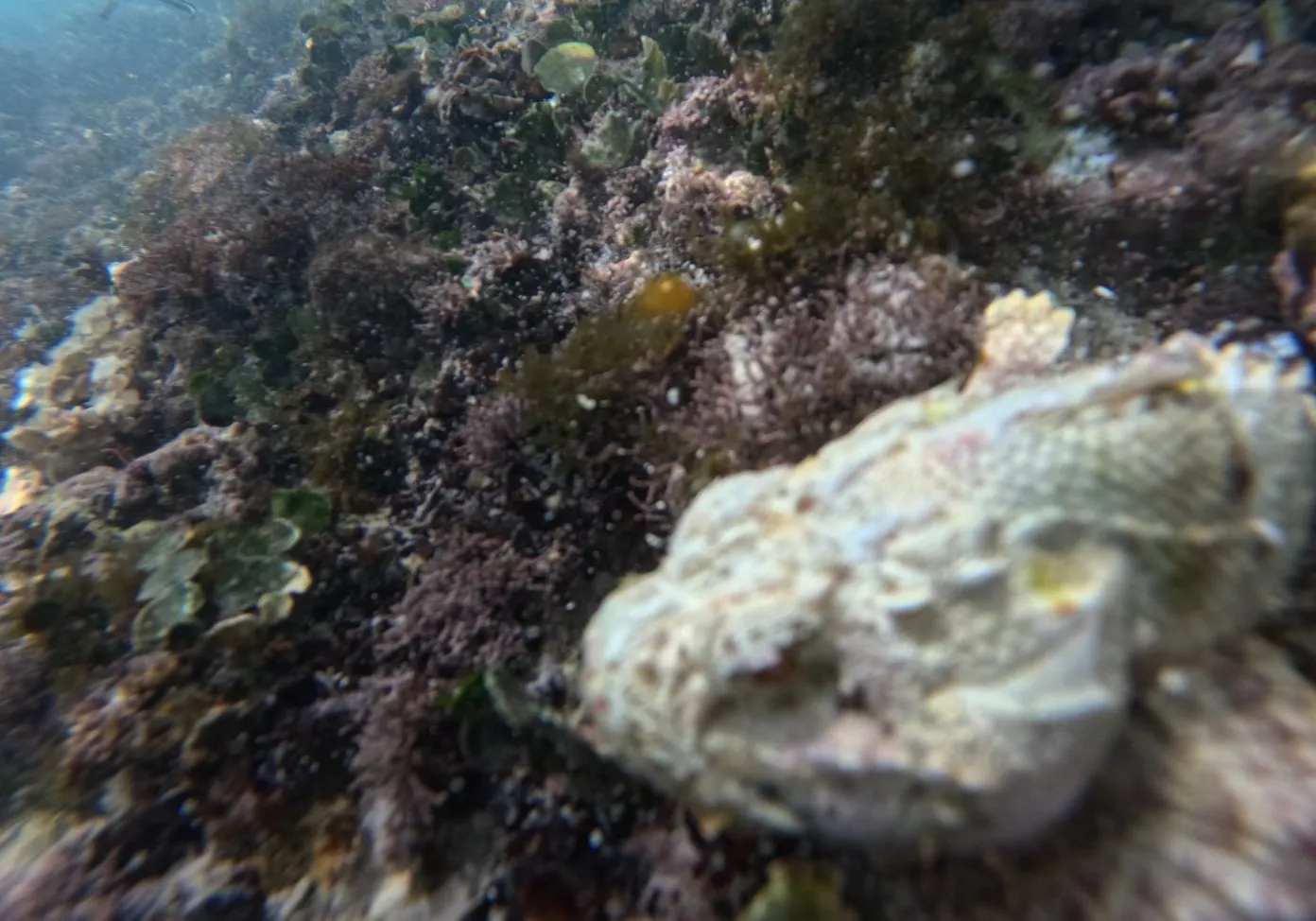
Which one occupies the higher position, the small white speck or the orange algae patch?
the orange algae patch

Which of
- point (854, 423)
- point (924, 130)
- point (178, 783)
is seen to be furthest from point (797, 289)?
point (178, 783)

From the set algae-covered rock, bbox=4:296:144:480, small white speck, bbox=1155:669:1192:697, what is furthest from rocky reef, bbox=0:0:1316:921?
algae-covered rock, bbox=4:296:144:480

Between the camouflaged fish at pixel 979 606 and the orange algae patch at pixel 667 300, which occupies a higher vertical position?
the orange algae patch at pixel 667 300

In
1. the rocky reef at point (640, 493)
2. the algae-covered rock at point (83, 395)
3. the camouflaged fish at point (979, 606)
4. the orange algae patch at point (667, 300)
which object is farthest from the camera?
the algae-covered rock at point (83, 395)

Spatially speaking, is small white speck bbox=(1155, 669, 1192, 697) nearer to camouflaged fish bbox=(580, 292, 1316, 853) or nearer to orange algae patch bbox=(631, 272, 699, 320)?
camouflaged fish bbox=(580, 292, 1316, 853)

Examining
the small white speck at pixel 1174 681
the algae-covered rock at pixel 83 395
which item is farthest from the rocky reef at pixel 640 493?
the algae-covered rock at pixel 83 395

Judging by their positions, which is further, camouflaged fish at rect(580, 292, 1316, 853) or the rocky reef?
the rocky reef

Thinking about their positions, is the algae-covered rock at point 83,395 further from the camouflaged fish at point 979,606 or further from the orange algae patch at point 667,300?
the camouflaged fish at point 979,606
